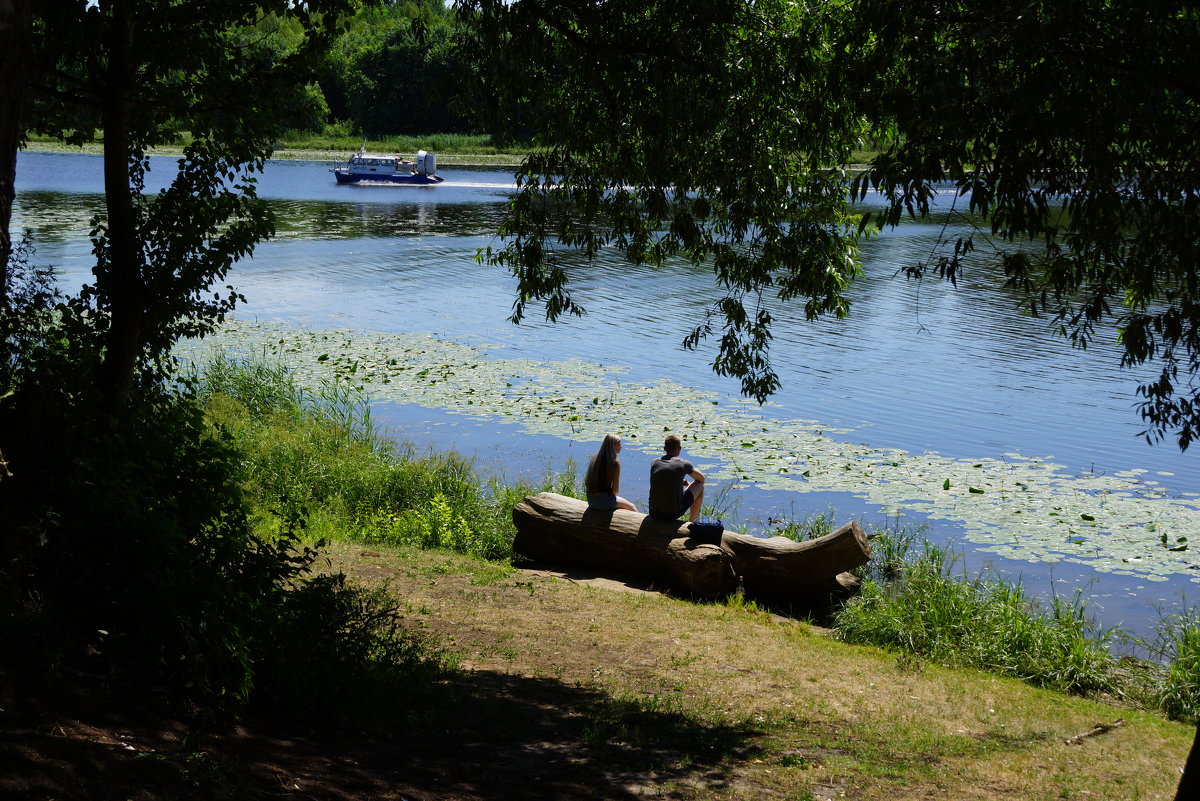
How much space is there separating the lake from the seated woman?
87.8 inches

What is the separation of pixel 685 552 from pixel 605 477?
3.98 ft

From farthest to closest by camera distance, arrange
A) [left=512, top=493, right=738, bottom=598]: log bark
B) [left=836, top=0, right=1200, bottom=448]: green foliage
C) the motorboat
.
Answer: the motorboat, [left=512, top=493, right=738, bottom=598]: log bark, [left=836, top=0, right=1200, bottom=448]: green foliage

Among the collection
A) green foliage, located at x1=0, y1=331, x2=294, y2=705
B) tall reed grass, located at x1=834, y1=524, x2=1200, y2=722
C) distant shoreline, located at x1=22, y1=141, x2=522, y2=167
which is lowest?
tall reed grass, located at x1=834, y1=524, x2=1200, y2=722

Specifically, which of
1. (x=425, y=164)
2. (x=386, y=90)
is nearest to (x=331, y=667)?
(x=425, y=164)

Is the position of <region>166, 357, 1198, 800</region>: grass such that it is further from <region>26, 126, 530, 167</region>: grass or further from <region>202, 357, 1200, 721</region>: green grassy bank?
<region>26, 126, 530, 167</region>: grass

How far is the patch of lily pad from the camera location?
11.8 m

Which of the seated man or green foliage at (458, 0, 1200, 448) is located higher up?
green foliage at (458, 0, 1200, 448)

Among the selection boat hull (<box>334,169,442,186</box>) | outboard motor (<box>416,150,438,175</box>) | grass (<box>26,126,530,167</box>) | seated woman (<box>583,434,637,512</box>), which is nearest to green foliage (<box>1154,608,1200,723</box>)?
seated woman (<box>583,434,637,512</box>)

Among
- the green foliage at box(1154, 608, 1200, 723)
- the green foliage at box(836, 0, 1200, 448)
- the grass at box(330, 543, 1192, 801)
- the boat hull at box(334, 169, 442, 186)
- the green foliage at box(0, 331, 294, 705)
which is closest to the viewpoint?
the green foliage at box(0, 331, 294, 705)

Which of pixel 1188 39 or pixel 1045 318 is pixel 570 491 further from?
pixel 1045 318

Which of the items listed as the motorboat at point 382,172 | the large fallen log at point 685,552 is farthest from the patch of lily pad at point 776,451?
the motorboat at point 382,172

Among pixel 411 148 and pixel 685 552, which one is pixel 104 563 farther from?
pixel 411 148

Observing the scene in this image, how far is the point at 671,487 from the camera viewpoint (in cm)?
1046

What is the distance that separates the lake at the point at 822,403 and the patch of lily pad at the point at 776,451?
0.05 metres
